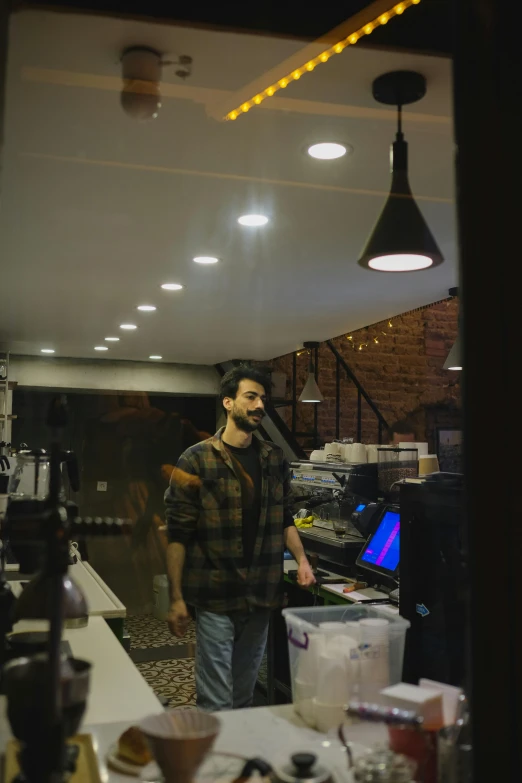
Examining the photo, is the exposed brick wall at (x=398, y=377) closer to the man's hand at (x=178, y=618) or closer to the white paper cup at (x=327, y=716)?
the white paper cup at (x=327, y=716)

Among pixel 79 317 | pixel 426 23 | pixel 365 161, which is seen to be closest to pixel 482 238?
pixel 426 23

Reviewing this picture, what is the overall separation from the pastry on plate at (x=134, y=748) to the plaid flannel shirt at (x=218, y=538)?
3.24 feet

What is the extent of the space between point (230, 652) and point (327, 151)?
1576mm

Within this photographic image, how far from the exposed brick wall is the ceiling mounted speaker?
0.73 meters

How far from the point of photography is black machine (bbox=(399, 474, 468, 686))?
121 cm

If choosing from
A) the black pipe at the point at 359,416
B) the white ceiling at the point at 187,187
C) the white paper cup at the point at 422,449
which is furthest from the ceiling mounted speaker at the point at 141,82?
the black pipe at the point at 359,416

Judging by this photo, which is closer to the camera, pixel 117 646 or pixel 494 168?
pixel 494 168

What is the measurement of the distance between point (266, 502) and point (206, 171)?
1.06m

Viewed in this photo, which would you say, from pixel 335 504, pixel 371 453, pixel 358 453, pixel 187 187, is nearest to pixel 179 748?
pixel 187 187

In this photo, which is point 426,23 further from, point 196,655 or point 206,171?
point 196,655

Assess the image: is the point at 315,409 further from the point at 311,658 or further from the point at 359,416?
the point at 311,658

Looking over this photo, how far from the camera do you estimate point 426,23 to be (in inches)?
42.3

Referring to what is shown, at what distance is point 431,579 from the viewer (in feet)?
5.91

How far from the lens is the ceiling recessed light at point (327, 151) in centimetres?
185
